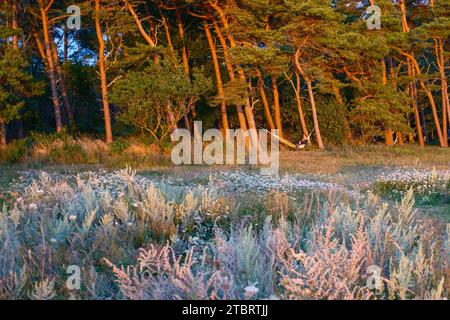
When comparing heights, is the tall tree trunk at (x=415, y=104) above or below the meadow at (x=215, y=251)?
above

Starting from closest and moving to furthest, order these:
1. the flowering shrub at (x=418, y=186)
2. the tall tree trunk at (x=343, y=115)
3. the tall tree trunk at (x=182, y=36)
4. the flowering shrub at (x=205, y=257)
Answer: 1. the flowering shrub at (x=205, y=257)
2. the flowering shrub at (x=418, y=186)
3. the tall tree trunk at (x=182, y=36)
4. the tall tree trunk at (x=343, y=115)

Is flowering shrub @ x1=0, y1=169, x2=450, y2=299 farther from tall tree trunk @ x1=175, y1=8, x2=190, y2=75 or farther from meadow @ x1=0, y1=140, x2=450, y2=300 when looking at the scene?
tall tree trunk @ x1=175, y1=8, x2=190, y2=75

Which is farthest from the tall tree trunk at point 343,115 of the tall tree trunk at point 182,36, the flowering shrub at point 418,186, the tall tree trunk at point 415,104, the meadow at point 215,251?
the meadow at point 215,251

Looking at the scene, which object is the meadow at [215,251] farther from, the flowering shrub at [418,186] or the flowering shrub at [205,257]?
the flowering shrub at [418,186]

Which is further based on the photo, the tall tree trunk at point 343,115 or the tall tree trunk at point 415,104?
the tall tree trunk at point 415,104

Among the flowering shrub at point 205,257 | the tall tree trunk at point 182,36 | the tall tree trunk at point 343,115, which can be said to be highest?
the tall tree trunk at point 182,36

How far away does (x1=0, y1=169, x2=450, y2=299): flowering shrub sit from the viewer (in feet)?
10.3

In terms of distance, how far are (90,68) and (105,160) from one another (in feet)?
31.4

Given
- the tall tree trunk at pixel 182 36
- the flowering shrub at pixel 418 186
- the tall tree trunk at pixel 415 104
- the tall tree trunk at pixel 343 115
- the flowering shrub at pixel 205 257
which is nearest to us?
the flowering shrub at pixel 205 257

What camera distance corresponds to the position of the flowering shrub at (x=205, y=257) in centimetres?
315

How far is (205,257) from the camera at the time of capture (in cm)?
373

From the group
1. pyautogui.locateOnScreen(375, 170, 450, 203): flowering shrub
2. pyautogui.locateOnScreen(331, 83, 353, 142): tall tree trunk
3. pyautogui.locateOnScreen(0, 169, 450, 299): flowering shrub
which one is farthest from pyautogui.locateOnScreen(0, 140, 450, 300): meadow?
pyautogui.locateOnScreen(331, 83, 353, 142): tall tree trunk
